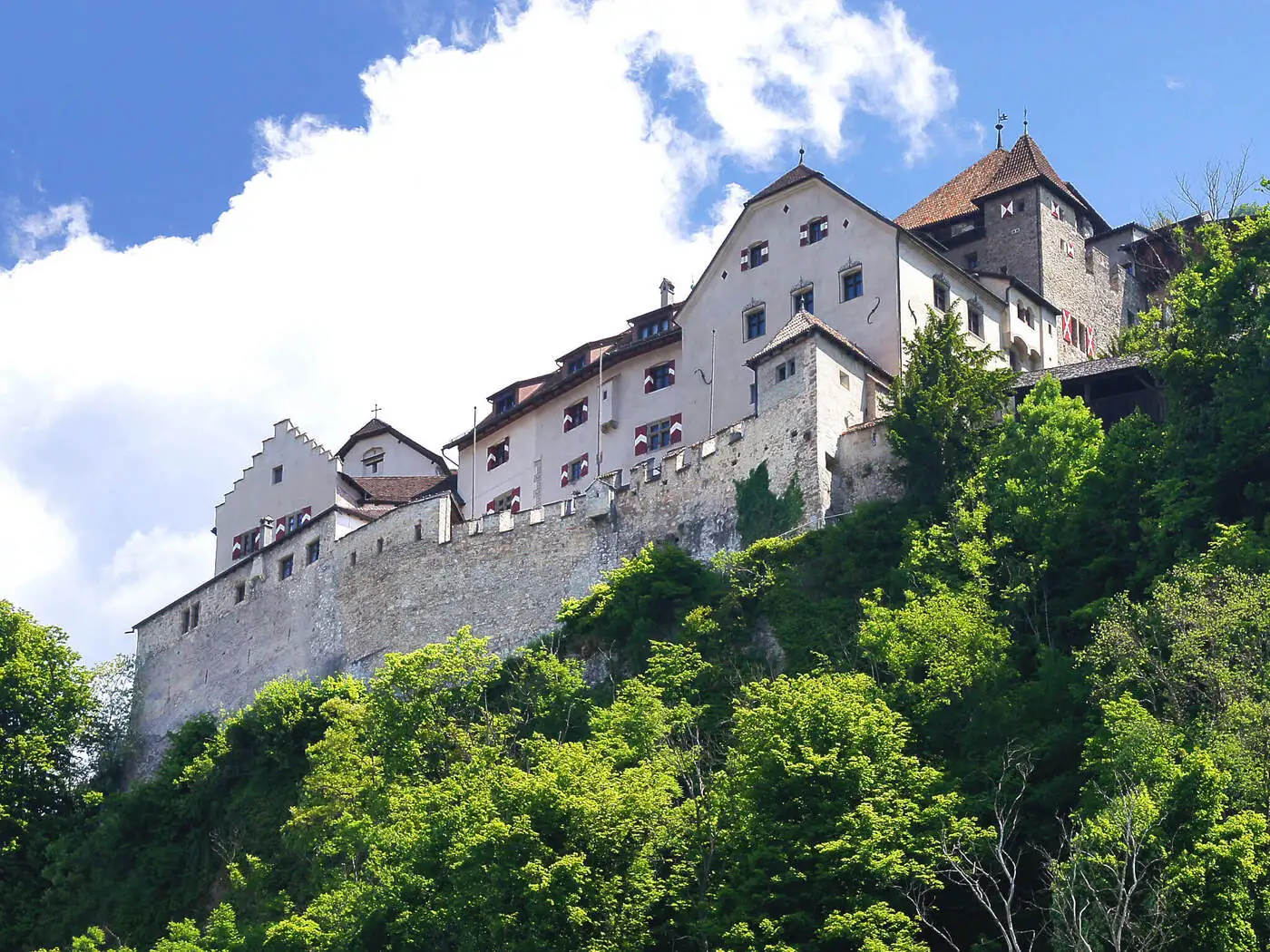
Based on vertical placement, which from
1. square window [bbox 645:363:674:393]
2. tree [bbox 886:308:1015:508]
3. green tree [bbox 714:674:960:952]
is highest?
square window [bbox 645:363:674:393]

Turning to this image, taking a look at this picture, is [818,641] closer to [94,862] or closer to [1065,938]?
[1065,938]

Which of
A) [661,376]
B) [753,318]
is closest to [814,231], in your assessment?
[753,318]

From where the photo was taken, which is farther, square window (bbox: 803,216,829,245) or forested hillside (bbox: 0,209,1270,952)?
square window (bbox: 803,216,829,245)

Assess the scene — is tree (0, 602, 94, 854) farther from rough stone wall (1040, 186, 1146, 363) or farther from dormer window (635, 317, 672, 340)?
rough stone wall (1040, 186, 1146, 363)

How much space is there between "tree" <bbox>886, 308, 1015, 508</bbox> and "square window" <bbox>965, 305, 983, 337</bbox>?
287 inches

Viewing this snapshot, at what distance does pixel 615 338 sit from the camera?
6359 centimetres

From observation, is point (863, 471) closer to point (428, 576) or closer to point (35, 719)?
point (428, 576)

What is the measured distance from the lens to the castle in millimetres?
50875

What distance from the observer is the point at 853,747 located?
3750 centimetres

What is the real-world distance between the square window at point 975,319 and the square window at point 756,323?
538cm

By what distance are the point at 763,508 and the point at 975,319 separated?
1058 centimetres

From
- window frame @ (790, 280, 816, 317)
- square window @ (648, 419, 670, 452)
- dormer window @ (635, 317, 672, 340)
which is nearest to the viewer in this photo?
window frame @ (790, 280, 816, 317)

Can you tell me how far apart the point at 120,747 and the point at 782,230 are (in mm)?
24434

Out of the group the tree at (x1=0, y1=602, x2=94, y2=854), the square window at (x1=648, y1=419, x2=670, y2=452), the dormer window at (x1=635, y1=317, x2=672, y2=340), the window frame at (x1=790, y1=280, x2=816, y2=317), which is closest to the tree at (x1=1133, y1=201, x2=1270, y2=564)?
the window frame at (x1=790, y1=280, x2=816, y2=317)
